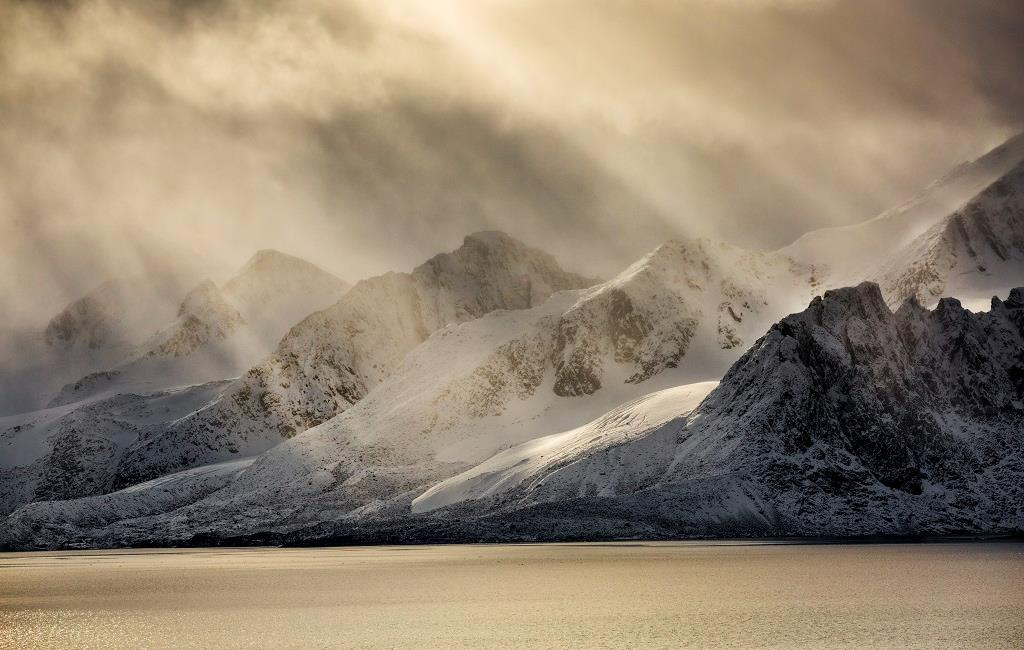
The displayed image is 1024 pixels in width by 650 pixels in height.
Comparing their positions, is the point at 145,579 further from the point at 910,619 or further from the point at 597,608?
the point at 910,619

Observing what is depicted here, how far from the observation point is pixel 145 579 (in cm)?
13988

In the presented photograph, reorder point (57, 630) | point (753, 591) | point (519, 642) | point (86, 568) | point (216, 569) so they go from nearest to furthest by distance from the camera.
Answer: point (519, 642) < point (57, 630) < point (753, 591) < point (216, 569) < point (86, 568)

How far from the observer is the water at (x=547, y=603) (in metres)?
75.2

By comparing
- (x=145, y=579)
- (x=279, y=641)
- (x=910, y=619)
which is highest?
(x=145, y=579)

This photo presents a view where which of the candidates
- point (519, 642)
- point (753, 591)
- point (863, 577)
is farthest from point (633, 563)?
point (519, 642)

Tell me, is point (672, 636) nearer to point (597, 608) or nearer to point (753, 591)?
point (597, 608)

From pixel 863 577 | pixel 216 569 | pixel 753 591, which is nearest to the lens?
pixel 753 591

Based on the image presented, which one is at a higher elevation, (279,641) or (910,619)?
(279,641)

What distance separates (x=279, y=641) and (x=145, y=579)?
72097 millimetres

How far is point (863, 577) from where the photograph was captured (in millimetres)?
121125

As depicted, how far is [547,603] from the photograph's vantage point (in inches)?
3883

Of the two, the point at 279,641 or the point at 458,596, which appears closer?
the point at 279,641

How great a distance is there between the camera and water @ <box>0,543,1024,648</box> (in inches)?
2960

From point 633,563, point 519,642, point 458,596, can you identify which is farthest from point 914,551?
point 519,642
